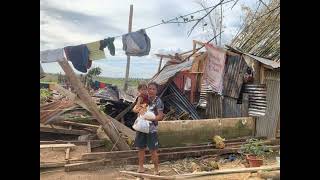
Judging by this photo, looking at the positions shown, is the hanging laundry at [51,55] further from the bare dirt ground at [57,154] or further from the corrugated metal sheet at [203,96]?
the corrugated metal sheet at [203,96]

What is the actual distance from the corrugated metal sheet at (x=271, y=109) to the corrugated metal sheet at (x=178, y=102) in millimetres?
1717

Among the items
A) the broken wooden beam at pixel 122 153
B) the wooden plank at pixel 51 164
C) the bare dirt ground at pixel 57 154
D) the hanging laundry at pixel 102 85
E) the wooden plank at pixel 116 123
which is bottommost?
the wooden plank at pixel 51 164

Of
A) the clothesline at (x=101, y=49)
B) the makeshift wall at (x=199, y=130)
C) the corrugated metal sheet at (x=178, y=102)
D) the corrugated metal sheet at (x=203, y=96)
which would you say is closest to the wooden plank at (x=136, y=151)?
the makeshift wall at (x=199, y=130)

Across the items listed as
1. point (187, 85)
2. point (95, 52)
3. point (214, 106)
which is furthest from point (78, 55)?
point (214, 106)

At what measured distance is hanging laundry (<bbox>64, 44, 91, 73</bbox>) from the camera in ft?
18.2

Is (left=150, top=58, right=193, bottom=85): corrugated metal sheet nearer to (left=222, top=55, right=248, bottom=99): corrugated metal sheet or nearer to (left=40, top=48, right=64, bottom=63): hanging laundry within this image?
(left=222, top=55, right=248, bottom=99): corrugated metal sheet

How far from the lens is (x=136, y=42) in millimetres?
5676

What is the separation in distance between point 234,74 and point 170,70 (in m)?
1.55

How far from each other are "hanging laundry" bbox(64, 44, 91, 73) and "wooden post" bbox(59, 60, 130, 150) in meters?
0.12

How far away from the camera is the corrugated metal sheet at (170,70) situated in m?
8.56

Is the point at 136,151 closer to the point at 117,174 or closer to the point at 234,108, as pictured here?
the point at 117,174
